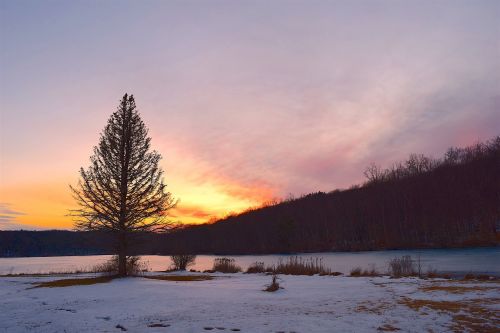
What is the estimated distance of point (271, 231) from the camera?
14500 cm

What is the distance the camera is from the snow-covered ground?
909 cm

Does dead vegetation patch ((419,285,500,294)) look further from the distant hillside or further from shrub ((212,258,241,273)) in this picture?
the distant hillside

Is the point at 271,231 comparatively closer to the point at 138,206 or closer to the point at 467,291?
the point at 138,206

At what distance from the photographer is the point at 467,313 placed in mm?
9820

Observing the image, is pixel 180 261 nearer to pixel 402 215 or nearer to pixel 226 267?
pixel 226 267

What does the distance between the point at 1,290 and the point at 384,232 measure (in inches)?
3745

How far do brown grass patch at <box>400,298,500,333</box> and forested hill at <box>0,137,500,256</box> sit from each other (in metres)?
58.4

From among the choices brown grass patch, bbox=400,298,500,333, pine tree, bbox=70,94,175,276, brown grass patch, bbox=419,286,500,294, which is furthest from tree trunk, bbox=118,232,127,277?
brown grass patch, bbox=400,298,500,333

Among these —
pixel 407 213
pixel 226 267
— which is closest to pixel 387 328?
pixel 226 267

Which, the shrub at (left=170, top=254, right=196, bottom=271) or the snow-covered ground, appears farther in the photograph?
the shrub at (left=170, top=254, right=196, bottom=271)

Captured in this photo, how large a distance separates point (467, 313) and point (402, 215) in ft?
340

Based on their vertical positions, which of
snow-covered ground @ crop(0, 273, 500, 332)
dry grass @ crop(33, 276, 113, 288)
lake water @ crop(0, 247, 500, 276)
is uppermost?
snow-covered ground @ crop(0, 273, 500, 332)

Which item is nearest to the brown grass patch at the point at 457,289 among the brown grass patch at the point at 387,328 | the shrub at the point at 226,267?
the brown grass patch at the point at 387,328

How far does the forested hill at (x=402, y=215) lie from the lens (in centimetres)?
9025
